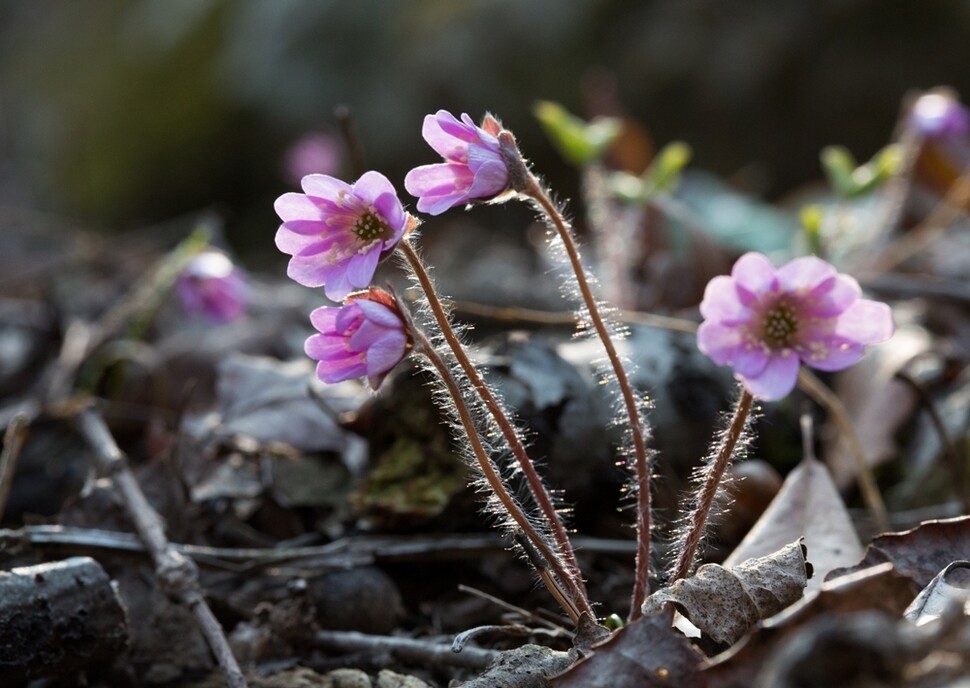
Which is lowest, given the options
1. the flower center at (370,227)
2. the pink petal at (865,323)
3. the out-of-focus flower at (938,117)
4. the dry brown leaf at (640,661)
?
the dry brown leaf at (640,661)

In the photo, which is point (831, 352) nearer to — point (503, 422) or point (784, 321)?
point (784, 321)

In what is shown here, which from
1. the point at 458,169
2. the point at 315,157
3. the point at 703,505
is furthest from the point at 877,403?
the point at 315,157

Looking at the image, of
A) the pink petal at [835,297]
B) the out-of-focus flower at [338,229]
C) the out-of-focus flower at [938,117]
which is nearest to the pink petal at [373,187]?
the out-of-focus flower at [338,229]

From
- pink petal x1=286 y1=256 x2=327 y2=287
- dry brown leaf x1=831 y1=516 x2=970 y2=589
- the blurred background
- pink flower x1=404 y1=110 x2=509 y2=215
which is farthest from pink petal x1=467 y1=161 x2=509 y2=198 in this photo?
the blurred background

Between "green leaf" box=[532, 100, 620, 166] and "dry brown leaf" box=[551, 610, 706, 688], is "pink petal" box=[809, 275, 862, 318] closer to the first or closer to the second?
"dry brown leaf" box=[551, 610, 706, 688]

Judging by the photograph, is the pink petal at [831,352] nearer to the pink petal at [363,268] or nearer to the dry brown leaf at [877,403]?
the pink petal at [363,268]

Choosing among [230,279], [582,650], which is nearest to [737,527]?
[582,650]
